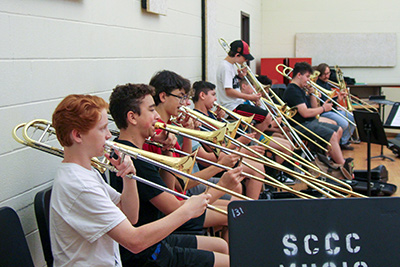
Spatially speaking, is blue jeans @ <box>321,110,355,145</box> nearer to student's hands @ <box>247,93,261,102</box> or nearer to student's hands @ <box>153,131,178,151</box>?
student's hands @ <box>247,93,261,102</box>

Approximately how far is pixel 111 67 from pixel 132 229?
156cm

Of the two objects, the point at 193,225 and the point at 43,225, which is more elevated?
the point at 43,225

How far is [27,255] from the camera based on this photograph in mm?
1767

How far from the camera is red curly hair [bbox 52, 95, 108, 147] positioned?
1596 millimetres

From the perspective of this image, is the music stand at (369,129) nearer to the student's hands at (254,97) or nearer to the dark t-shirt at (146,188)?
the student's hands at (254,97)

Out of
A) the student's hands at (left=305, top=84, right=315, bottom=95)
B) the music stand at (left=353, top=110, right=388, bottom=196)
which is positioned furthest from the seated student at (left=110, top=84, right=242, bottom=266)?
the student's hands at (left=305, top=84, right=315, bottom=95)

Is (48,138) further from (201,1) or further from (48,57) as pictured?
(201,1)

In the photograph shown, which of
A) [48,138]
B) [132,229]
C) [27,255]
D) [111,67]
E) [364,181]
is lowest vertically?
[364,181]

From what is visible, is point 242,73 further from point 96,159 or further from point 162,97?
point 96,159

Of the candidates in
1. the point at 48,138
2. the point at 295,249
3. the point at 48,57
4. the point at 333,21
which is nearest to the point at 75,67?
the point at 48,57

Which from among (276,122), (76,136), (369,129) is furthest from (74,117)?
(276,122)

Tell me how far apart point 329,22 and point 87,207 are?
360 inches

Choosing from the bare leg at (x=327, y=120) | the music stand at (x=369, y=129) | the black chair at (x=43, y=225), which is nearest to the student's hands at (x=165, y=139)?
the black chair at (x=43, y=225)

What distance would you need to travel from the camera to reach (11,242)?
1.72m
